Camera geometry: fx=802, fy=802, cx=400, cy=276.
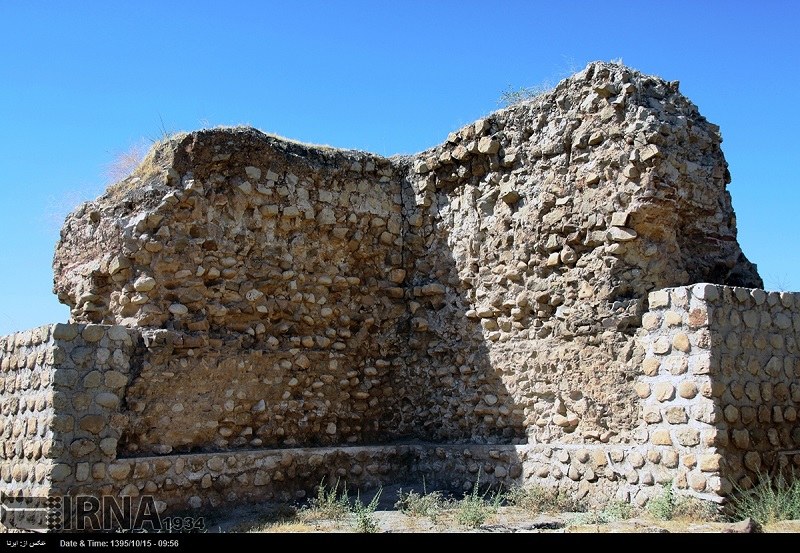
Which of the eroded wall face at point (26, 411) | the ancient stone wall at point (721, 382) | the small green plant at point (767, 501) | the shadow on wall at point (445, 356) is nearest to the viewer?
the small green plant at point (767, 501)

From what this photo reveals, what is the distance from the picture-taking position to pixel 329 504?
7.34 metres

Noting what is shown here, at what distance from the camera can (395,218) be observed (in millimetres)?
9570

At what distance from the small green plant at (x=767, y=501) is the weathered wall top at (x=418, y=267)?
1.14 metres

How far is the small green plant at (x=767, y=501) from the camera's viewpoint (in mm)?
5980

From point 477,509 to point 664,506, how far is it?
58.5 inches

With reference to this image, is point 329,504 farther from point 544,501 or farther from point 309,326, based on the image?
point 309,326

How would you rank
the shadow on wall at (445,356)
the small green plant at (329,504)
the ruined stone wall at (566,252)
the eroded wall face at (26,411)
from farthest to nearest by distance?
the shadow on wall at (445,356) < the ruined stone wall at (566,252) < the small green plant at (329,504) < the eroded wall face at (26,411)

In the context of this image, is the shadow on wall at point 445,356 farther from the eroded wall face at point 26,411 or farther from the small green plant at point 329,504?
the eroded wall face at point 26,411

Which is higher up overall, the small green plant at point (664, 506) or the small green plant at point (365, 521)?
the small green plant at point (664, 506)

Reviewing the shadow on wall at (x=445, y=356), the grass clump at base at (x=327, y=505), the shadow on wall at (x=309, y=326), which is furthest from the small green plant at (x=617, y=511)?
the grass clump at base at (x=327, y=505)

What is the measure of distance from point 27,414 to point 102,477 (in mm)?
990
